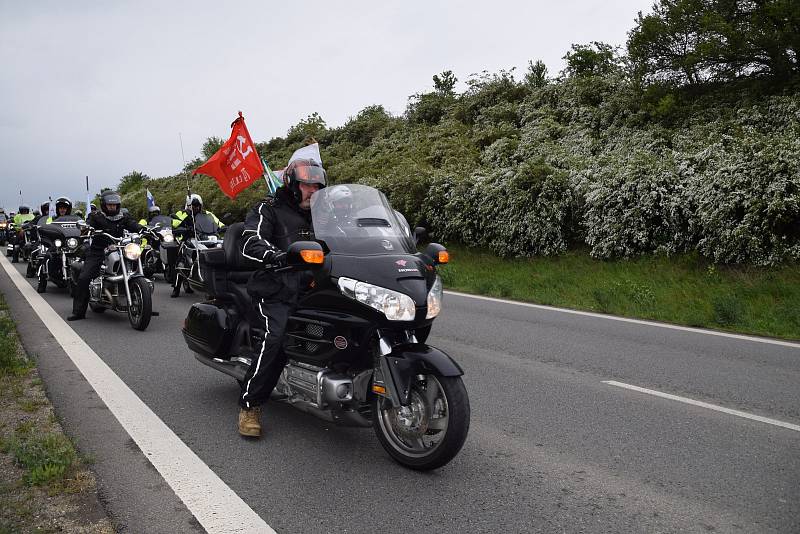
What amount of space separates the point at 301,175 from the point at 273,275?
2.27 ft

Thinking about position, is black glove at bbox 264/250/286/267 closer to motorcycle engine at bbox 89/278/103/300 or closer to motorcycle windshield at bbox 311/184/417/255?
motorcycle windshield at bbox 311/184/417/255

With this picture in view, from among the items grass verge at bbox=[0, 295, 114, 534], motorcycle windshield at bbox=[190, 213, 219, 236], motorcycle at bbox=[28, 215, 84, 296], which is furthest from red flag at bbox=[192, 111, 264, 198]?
grass verge at bbox=[0, 295, 114, 534]

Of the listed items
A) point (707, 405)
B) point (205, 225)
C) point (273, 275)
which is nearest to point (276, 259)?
point (273, 275)

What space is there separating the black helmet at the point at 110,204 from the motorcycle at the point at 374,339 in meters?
6.08

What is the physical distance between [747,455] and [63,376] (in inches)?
218

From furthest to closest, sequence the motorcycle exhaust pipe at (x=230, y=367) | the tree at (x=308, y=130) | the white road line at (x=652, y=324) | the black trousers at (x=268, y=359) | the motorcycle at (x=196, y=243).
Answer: the tree at (x=308, y=130) → the motorcycle at (x=196, y=243) → the white road line at (x=652, y=324) → the motorcycle exhaust pipe at (x=230, y=367) → the black trousers at (x=268, y=359)

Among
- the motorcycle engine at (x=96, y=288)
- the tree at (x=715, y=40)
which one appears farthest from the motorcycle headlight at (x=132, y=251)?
the tree at (x=715, y=40)

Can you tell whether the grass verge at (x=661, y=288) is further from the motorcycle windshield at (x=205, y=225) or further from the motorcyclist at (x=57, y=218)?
the motorcyclist at (x=57, y=218)

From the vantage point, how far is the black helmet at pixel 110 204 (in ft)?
32.6

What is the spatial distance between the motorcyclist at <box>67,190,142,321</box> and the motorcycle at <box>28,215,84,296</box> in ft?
7.46

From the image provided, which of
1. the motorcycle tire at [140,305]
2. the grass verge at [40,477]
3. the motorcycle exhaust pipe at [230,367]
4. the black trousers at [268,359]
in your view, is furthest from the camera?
the motorcycle tire at [140,305]

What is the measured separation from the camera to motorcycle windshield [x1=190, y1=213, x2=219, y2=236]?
12.4 m

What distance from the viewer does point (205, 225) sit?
12.5 metres

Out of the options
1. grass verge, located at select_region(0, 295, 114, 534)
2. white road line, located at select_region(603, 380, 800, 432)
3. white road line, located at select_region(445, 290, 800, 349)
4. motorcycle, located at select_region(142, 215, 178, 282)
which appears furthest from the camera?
motorcycle, located at select_region(142, 215, 178, 282)
